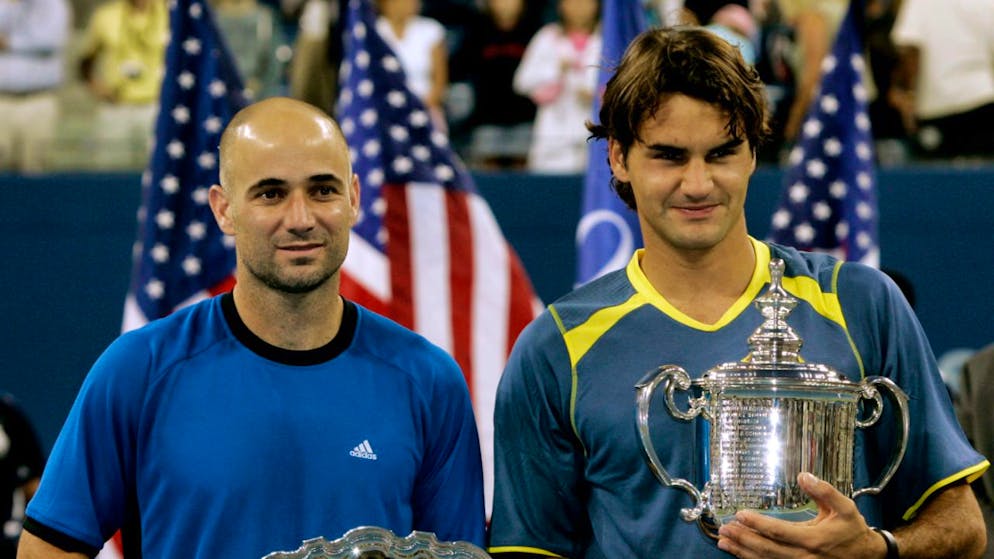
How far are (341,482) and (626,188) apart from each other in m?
0.82

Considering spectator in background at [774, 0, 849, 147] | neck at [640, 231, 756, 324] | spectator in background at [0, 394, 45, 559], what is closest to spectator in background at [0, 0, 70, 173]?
spectator in background at [0, 394, 45, 559]

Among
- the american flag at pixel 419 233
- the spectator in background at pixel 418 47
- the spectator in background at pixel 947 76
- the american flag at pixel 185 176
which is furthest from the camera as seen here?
the spectator in background at pixel 418 47

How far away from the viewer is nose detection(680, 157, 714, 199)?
302 cm

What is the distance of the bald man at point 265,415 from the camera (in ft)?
10.3

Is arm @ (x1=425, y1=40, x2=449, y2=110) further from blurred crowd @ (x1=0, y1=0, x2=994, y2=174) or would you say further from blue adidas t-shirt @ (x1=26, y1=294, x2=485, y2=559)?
blue adidas t-shirt @ (x1=26, y1=294, x2=485, y2=559)

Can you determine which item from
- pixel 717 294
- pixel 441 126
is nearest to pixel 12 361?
pixel 441 126

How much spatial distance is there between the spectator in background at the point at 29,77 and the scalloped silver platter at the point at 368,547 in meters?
5.84

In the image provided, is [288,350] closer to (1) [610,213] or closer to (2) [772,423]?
(2) [772,423]

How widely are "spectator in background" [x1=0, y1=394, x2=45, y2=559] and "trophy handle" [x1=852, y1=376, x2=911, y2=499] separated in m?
4.24

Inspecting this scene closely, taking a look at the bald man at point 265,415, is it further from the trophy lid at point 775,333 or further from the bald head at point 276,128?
the trophy lid at point 775,333

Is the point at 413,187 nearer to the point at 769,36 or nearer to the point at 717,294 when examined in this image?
the point at 769,36

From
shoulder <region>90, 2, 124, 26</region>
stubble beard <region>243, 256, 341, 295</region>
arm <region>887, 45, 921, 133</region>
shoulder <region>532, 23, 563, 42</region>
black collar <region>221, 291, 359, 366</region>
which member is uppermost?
shoulder <region>90, 2, 124, 26</region>

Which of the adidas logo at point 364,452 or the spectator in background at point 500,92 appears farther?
the spectator in background at point 500,92

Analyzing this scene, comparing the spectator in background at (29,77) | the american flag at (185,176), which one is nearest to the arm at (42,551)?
the american flag at (185,176)
